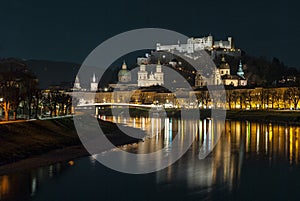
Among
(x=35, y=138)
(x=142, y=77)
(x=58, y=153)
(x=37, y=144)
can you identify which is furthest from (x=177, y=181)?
(x=142, y=77)

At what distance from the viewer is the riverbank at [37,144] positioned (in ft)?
66.0

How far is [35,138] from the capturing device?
24.8 meters

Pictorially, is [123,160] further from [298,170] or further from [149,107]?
[149,107]

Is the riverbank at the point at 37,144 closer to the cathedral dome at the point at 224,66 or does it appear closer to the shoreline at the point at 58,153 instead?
the shoreline at the point at 58,153

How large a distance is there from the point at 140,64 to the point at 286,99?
68141 millimetres

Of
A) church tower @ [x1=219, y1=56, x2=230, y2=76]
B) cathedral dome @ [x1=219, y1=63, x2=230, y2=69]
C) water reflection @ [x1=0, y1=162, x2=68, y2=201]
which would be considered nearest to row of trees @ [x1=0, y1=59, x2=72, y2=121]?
water reflection @ [x1=0, y1=162, x2=68, y2=201]

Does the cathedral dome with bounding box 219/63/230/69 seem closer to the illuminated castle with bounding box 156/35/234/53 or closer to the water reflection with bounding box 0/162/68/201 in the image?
the illuminated castle with bounding box 156/35/234/53

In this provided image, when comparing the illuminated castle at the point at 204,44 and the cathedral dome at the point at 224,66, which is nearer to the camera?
the cathedral dome at the point at 224,66

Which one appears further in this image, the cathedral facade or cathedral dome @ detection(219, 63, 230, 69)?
cathedral dome @ detection(219, 63, 230, 69)

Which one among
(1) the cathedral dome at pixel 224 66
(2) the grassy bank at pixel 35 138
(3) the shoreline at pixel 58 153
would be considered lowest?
(3) the shoreline at pixel 58 153

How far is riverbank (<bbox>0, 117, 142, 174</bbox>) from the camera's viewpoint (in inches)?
791

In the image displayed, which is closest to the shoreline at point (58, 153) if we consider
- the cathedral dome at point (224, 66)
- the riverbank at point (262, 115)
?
A: the riverbank at point (262, 115)

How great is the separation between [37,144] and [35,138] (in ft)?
4.16

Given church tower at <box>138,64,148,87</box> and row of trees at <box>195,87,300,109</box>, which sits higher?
church tower at <box>138,64,148,87</box>
